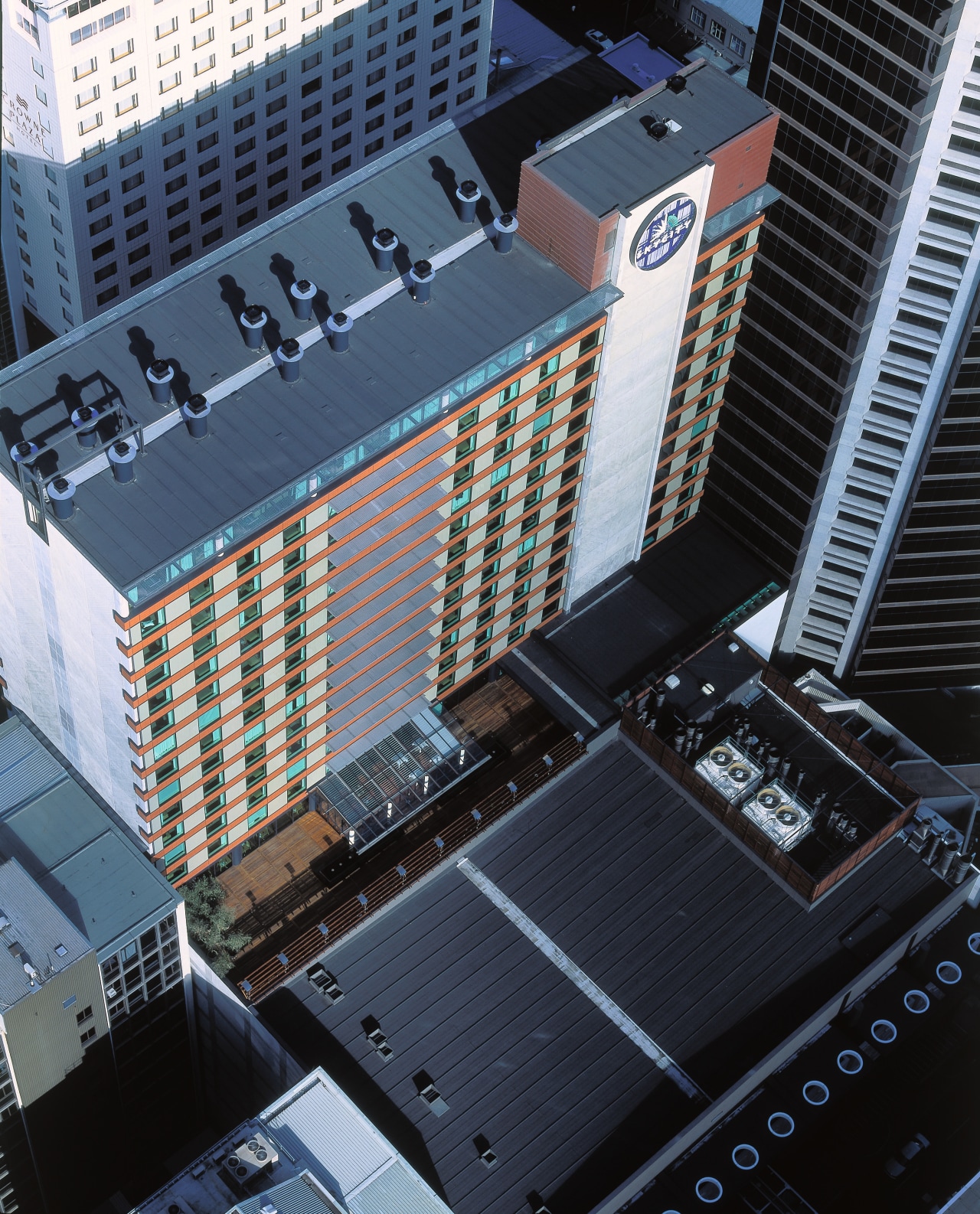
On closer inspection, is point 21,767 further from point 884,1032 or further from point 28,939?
point 884,1032

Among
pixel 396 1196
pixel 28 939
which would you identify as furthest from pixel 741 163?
pixel 396 1196

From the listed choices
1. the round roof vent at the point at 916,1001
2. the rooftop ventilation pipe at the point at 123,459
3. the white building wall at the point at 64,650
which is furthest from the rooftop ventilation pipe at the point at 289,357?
the round roof vent at the point at 916,1001

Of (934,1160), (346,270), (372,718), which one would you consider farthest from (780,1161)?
(346,270)

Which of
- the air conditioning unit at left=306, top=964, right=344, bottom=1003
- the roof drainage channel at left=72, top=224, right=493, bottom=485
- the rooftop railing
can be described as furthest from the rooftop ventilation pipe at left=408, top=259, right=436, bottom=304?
the air conditioning unit at left=306, top=964, right=344, bottom=1003

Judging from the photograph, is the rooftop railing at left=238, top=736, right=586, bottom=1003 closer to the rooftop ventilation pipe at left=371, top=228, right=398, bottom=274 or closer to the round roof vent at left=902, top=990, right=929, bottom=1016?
the round roof vent at left=902, top=990, right=929, bottom=1016

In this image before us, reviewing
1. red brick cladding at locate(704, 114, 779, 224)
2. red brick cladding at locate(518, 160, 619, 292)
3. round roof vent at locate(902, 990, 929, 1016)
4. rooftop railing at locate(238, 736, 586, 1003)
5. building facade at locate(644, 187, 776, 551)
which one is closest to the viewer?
red brick cladding at locate(518, 160, 619, 292)

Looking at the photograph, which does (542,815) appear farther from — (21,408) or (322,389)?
(21,408)

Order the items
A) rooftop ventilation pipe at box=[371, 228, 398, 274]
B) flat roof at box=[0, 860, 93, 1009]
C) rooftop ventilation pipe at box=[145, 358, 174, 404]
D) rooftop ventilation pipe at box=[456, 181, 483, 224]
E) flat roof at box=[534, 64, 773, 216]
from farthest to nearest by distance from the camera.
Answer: rooftop ventilation pipe at box=[456, 181, 483, 224]
flat roof at box=[534, 64, 773, 216]
rooftop ventilation pipe at box=[371, 228, 398, 274]
flat roof at box=[0, 860, 93, 1009]
rooftop ventilation pipe at box=[145, 358, 174, 404]
